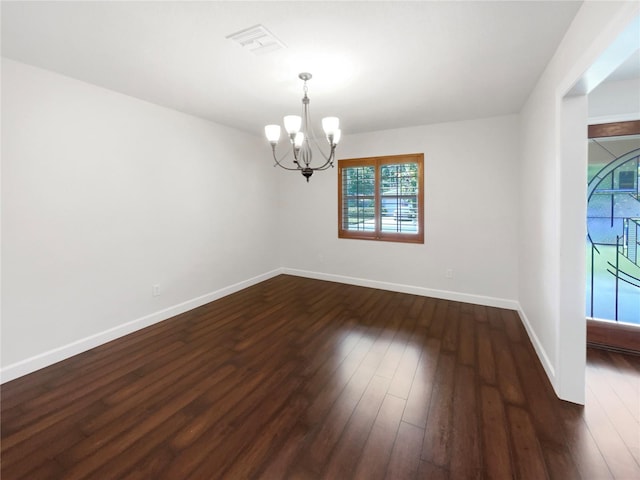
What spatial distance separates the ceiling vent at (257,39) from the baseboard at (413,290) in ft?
11.9

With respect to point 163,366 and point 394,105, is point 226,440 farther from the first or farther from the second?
point 394,105

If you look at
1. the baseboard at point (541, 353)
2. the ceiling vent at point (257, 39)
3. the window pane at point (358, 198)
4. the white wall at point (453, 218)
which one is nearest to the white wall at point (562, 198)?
the baseboard at point (541, 353)

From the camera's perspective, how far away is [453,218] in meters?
4.16

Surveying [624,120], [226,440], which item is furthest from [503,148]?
[226,440]

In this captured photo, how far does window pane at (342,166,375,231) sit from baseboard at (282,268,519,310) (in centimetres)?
90

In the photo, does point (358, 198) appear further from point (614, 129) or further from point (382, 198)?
point (614, 129)

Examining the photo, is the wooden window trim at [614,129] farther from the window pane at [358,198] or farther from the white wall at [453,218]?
the window pane at [358,198]

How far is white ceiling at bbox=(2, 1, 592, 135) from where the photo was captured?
1.75 meters

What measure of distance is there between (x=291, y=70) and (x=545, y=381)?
3252 millimetres

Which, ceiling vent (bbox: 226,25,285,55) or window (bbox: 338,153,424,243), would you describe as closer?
ceiling vent (bbox: 226,25,285,55)

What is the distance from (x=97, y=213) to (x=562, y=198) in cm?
401

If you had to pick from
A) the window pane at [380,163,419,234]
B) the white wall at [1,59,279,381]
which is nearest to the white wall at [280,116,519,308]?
the window pane at [380,163,419,234]

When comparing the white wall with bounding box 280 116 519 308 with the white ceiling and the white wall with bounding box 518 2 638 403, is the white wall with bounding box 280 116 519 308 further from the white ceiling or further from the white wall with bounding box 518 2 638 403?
the white wall with bounding box 518 2 638 403

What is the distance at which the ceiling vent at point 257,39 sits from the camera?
1933 millimetres
